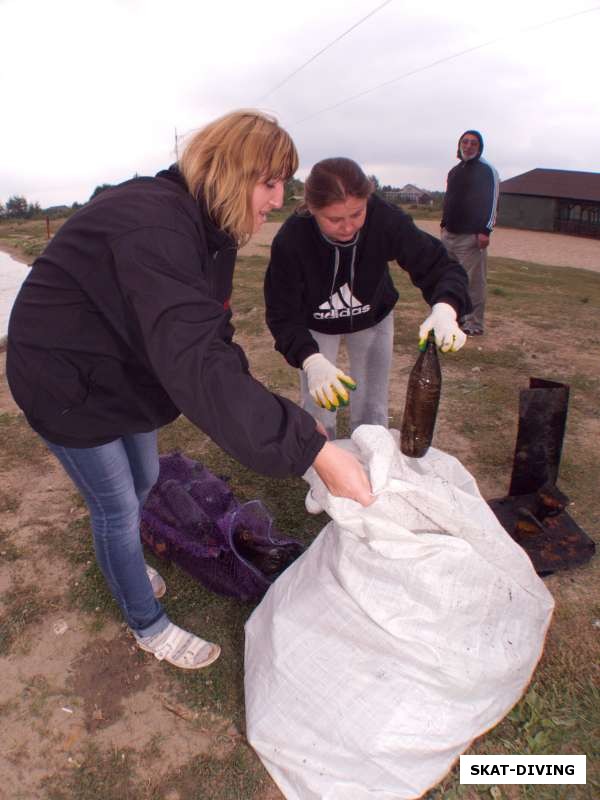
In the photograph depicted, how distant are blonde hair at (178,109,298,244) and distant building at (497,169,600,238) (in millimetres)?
27017

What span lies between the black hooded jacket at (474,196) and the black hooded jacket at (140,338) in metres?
4.36

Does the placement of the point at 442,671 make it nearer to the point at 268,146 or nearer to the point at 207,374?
the point at 207,374

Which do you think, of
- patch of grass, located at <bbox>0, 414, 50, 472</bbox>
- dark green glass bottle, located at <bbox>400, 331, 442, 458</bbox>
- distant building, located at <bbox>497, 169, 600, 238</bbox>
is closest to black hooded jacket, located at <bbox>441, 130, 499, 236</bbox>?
dark green glass bottle, located at <bbox>400, 331, 442, 458</bbox>

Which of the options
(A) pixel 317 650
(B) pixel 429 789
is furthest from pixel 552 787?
(A) pixel 317 650

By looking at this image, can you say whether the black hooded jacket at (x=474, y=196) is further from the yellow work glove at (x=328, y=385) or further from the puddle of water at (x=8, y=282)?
the puddle of water at (x=8, y=282)

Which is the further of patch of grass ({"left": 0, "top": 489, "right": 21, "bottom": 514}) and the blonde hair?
patch of grass ({"left": 0, "top": 489, "right": 21, "bottom": 514})

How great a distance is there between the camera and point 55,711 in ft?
6.08

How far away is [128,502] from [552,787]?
148 centimetres

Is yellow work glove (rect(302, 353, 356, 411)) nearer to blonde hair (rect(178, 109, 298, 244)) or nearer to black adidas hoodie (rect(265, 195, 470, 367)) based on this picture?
black adidas hoodie (rect(265, 195, 470, 367))

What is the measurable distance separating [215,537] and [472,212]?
14.1 feet

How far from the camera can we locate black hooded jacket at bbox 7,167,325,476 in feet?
3.88

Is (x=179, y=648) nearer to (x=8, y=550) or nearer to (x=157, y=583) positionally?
(x=157, y=583)

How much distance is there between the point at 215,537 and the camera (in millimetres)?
2342

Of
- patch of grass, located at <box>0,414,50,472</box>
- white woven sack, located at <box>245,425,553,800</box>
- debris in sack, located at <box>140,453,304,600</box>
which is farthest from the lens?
patch of grass, located at <box>0,414,50,472</box>
